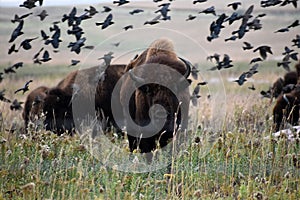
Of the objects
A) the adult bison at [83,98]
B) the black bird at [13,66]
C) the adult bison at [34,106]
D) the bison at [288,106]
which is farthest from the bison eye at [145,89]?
the adult bison at [34,106]

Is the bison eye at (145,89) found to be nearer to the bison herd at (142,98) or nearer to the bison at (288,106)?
the bison herd at (142,98)

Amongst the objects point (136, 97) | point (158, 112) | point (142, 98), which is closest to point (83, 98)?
point (136, 97)

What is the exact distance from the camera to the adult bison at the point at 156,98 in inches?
375

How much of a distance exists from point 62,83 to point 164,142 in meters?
5.02

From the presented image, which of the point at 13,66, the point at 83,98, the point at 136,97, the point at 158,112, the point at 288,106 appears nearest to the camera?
the point at 158,112

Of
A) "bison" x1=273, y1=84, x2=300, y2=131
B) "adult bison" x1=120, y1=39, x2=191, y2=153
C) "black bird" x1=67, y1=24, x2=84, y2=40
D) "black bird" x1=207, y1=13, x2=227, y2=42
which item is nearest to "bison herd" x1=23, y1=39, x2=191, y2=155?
"adult bison" x1=120, y1=39, x2=191, y2=153

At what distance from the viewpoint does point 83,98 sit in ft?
44.4

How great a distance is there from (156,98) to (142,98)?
41cm

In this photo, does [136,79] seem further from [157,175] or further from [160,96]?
[157,175]

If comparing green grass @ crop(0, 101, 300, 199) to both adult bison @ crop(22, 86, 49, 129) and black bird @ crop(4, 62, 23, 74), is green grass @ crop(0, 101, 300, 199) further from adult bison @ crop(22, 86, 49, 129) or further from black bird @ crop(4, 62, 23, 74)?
adult bison @ crop(22, 86, 49, 129)

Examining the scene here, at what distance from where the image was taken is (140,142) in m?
10.0

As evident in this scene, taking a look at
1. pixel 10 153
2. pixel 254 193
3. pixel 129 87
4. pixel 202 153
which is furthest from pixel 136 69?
pixel 254 193

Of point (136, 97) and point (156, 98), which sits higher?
point (156, 98)

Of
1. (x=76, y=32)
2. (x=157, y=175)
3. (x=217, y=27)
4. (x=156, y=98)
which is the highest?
(x=217, y=27)
